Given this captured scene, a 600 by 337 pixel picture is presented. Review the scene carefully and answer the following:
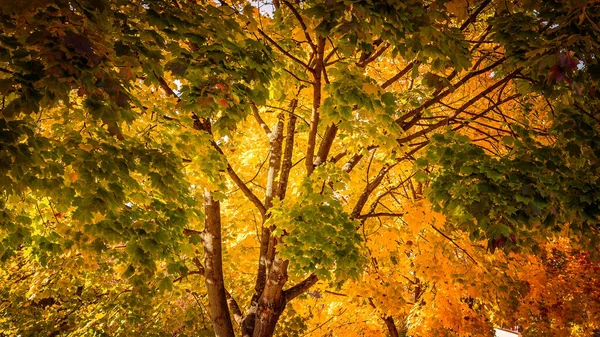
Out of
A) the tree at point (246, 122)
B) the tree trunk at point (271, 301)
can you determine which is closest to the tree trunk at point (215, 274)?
the tree at point (246, 122)

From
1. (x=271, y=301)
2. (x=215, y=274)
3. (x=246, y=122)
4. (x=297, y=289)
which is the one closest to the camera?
(x=246, y=122)

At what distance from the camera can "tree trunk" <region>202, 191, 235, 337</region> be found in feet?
20.9

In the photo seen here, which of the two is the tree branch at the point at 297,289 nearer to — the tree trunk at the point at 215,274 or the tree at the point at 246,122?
the tree at the point at 246,122

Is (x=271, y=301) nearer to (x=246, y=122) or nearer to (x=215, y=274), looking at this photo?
(x=215, y=274)

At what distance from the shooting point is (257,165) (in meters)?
8.42

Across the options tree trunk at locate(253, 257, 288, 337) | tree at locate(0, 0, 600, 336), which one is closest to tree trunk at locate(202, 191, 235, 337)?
tree at locate(0, 0, 600, 336)

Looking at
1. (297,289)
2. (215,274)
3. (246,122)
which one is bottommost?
(297,289)

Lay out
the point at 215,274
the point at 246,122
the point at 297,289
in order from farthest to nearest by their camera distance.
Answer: the point at 215,274
the point at 297,289
the point at 246,122

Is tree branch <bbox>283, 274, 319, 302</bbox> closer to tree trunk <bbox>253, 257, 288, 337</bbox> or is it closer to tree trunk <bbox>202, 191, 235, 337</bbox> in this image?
tree trunk <bbox>253, 257, 288, 337</bbox>

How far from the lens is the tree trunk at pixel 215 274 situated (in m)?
6.36

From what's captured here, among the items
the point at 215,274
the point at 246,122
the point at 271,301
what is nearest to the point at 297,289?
the point at 271,301

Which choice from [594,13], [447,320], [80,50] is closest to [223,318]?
[447,320]

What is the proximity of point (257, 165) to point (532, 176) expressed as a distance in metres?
5.45

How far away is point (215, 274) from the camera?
6.53 metres
